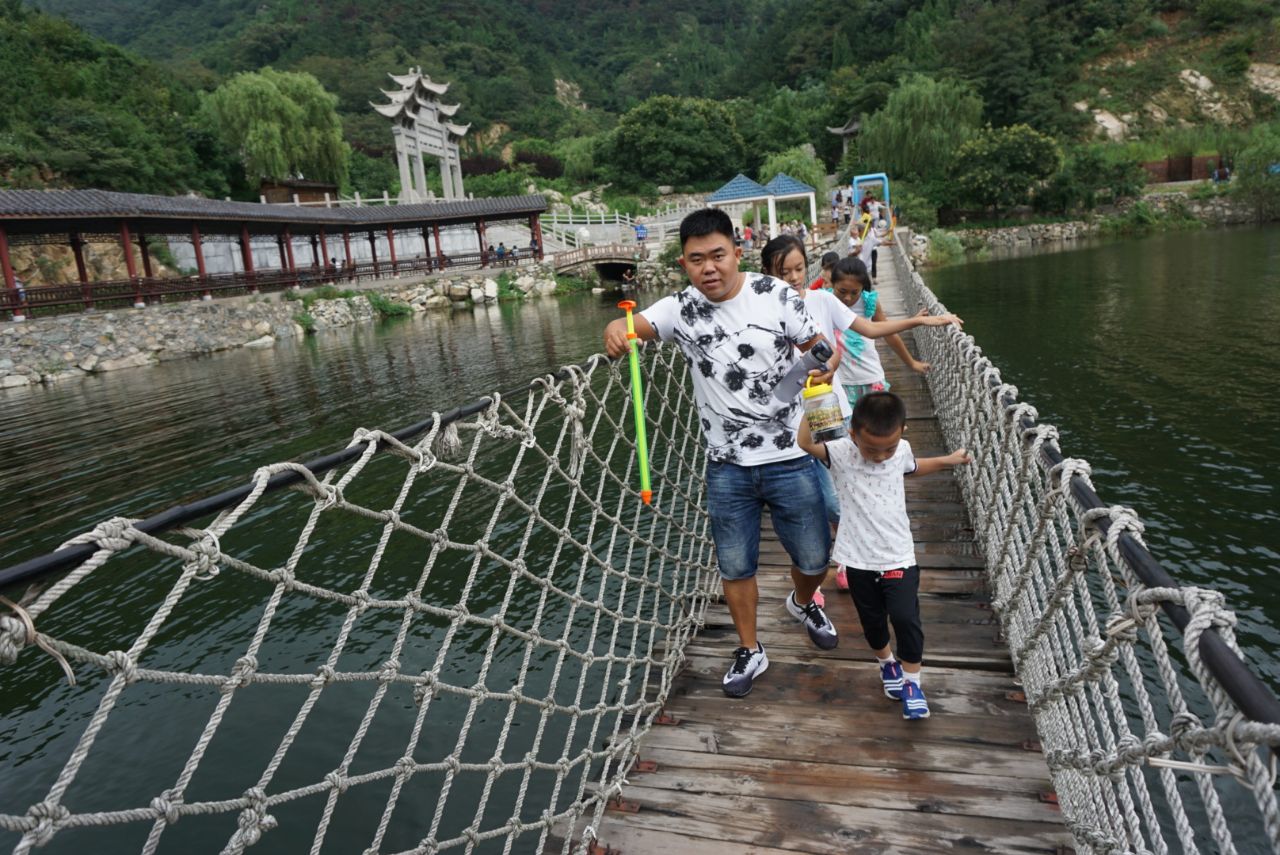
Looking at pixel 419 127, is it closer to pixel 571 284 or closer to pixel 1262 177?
pixel 571 284

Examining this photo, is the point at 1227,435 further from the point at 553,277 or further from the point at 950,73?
the point at 950,73

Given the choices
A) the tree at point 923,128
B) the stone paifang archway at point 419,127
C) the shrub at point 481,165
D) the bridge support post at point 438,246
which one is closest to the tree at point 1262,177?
the tree at point 923,128

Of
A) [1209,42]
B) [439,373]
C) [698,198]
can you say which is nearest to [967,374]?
[439,373]

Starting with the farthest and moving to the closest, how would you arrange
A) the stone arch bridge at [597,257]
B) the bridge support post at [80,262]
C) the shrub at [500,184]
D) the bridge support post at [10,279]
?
the shrub at [500,184] < the stone arch bridge at [597,257] < the bridge support post at [80,262] < the bridge support post at [10,279]

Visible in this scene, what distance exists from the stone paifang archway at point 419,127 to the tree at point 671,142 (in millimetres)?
10583

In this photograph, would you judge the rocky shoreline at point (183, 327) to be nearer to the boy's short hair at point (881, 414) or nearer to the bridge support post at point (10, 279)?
the bridge support post at point (10, 279)

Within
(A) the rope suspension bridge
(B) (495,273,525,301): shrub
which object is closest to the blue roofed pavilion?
(B) (495,273,525,301): shrub

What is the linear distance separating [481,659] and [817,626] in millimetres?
2401

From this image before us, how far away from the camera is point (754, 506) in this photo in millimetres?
2240

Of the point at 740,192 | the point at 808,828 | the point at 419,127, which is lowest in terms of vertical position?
the point at 808,828

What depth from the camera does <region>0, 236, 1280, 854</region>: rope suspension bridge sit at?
1032 mm

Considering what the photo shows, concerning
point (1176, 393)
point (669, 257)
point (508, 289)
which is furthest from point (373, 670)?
point (669, 257)

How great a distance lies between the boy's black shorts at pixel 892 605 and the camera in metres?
2.12

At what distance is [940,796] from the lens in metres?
1.85
